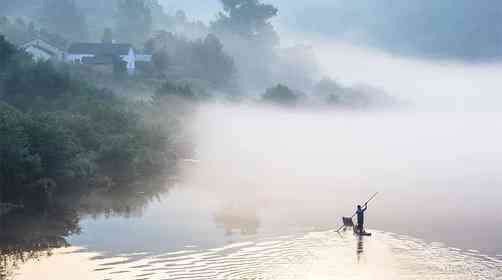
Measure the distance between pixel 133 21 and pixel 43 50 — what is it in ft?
198

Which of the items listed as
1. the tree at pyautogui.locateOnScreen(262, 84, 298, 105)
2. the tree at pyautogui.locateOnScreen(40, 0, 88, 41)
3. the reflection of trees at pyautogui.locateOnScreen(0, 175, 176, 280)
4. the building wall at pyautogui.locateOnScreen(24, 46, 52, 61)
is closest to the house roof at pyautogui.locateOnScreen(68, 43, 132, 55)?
the building wall at pyautogui.locateOnScreen(24, 46, 52, 61)

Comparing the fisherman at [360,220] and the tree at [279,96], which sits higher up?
the tree at [279,96]

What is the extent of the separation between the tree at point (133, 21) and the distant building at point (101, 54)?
146 feet

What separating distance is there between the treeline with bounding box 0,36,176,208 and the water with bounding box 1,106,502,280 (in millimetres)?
3095

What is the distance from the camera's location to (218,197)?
64.4m

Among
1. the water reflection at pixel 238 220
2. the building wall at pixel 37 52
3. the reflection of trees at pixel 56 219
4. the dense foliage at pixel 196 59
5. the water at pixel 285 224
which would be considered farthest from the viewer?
the dense foliage at pixel 196 59

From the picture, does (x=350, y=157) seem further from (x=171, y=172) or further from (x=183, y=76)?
(x=183, y=76)

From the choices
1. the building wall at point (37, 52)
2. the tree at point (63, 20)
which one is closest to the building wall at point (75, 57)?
the building wall at point (37, 52)

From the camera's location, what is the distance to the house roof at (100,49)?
131 meters

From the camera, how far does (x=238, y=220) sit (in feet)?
176

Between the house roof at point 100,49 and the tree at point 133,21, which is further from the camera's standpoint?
the tree at point 133,21

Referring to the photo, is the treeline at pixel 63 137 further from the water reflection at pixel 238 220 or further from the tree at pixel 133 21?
the tree at pixel 133 21

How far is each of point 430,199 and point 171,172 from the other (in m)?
25.8

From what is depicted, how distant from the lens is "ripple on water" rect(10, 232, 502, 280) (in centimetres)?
→ 3862
